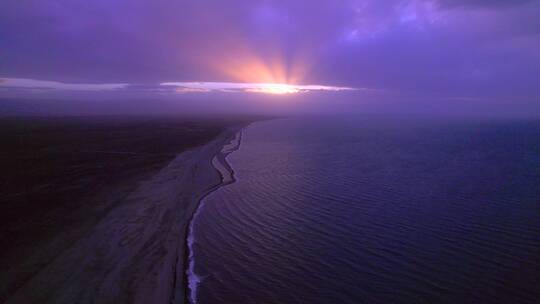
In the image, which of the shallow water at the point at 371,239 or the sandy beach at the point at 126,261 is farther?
the shallow water at the point at 371,239

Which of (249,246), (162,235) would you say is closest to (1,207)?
(162,235)

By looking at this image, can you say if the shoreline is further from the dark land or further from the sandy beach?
the dark land

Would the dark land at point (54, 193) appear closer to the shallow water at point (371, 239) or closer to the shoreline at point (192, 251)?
the shoreline at point (192, 251)

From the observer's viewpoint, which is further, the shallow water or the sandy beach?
the shallow water

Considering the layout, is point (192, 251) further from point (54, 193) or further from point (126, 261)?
point (54, 193)

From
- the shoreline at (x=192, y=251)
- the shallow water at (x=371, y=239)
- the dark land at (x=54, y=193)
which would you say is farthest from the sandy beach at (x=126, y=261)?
the shallow water at (x=371, y=239)

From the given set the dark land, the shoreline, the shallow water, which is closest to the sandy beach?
the shoreline

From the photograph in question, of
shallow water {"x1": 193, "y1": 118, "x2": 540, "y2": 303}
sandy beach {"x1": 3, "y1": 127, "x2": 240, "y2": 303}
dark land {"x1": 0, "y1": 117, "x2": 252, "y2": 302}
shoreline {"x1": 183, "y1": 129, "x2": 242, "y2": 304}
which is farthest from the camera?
dark land {"x1": 0, "y1": 117, "x2": 252, "y2": 302}
